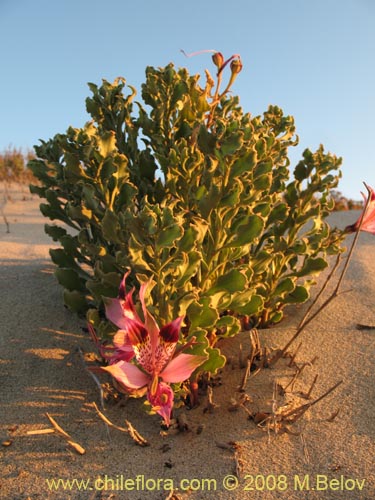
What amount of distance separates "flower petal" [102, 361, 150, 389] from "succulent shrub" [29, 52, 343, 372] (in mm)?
252

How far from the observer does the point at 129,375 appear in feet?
4.92

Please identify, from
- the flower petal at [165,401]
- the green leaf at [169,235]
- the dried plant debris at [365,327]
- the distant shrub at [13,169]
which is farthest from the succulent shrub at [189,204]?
the distant shrub at [13,169]

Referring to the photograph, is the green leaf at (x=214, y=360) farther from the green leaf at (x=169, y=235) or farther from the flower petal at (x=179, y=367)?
the green leaf at (x=169, y=235)

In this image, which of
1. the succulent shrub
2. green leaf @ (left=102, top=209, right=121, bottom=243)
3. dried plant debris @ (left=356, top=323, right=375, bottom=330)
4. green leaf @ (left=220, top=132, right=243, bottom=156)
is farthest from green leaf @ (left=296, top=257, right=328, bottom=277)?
green leaf @ (left=102, top=209, right=121, bottom=243)

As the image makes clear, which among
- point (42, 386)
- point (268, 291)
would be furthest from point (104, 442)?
point (268, 291)

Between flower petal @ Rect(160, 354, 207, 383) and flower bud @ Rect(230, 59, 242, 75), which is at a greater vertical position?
flower bud @ Rect(230, 59, 242, 75)

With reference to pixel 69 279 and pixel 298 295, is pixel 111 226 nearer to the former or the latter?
pixel 69 279

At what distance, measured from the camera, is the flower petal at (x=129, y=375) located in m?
1.46

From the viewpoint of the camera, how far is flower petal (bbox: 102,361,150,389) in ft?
4.79

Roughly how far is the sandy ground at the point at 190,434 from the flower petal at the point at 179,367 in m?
0.42

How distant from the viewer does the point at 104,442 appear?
188 cm

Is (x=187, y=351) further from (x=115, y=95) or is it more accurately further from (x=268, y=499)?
(x=115, y=95)

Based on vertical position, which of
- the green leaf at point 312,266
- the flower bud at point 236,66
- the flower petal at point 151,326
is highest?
the flower bud at point 236,66

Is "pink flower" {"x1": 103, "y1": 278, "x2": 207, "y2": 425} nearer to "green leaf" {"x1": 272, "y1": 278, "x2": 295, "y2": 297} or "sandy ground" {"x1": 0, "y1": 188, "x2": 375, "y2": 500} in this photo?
"sandy ground" {"x1": 0, "y1": 188, "x2": 375, "y2": 500}
